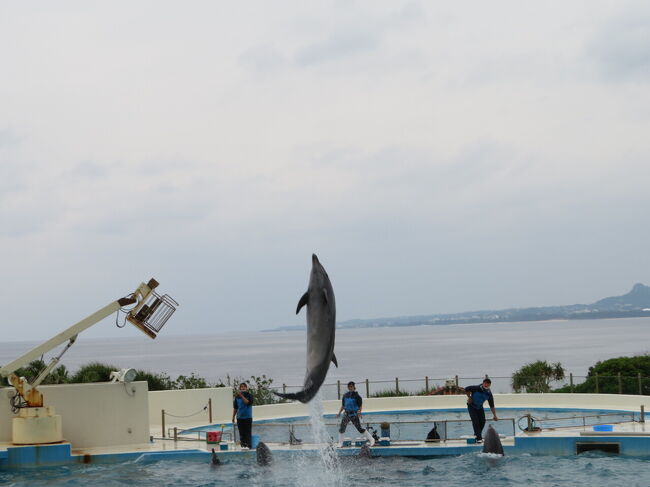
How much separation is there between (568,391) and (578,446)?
11143 mm

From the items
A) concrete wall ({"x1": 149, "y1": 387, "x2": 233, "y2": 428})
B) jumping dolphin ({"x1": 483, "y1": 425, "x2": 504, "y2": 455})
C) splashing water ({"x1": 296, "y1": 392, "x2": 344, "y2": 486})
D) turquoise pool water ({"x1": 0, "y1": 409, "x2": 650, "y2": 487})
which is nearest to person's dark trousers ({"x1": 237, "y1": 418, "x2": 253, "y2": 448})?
turquoise pool water ({"x1": 0, "y1": 409, "x2": 650, "y2": 487})

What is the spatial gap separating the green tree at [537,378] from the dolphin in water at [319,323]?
1995 centimetres

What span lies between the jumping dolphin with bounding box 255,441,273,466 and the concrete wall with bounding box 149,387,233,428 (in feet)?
20.3

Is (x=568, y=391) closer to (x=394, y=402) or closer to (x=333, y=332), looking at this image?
(x=394, y=402)

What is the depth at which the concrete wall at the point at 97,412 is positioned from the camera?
18234 mm

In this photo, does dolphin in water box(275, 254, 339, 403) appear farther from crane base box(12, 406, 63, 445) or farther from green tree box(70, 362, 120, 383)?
green tree box(70, 362, 120, 383)

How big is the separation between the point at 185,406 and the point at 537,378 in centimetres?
1171

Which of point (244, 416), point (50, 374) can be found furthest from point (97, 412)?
point (50, 374)

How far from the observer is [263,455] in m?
16.3

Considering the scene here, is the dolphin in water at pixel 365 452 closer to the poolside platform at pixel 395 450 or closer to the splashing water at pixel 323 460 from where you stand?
the poolside platform at pixel 395 450

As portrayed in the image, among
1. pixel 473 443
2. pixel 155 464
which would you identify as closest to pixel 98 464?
pixel 155 464

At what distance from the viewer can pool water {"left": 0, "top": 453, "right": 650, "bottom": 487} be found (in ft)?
48.7

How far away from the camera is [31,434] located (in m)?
17.3

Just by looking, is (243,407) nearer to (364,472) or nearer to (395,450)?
(364,472)
